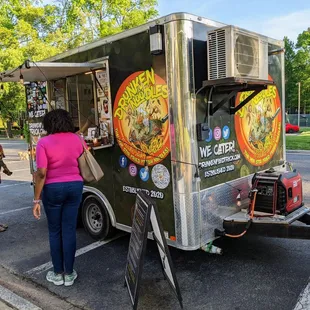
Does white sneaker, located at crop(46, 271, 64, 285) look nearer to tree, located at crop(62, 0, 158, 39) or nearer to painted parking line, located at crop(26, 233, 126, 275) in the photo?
painted parking line, located at crop(26, 233, 126, 275)

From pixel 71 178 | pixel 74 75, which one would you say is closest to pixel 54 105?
pixel 74 75

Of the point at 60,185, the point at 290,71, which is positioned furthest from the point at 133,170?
the point at 290,71

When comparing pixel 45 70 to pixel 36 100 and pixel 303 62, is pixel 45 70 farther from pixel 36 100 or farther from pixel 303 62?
pixel 303 62

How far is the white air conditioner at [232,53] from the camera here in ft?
11.7

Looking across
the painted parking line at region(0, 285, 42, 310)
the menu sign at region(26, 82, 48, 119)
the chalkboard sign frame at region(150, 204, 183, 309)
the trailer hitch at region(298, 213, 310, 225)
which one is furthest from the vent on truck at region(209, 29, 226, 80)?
the menu sign at region(26, 82, 48, 119)

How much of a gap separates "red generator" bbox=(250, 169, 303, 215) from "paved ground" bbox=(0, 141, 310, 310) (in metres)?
0.70

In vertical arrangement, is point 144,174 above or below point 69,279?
above

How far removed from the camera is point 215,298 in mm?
3504

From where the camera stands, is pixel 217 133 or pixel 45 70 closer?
pixel 217 133

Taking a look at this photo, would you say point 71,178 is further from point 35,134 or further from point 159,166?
point 35,134

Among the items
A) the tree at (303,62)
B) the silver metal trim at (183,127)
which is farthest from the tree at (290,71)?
the silver metal trim at (183,127)

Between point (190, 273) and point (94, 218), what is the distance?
182cm

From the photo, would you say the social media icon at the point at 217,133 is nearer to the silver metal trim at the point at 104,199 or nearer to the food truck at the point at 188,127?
the food truck at the point at 188,127

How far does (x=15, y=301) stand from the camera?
3562 millimetres
